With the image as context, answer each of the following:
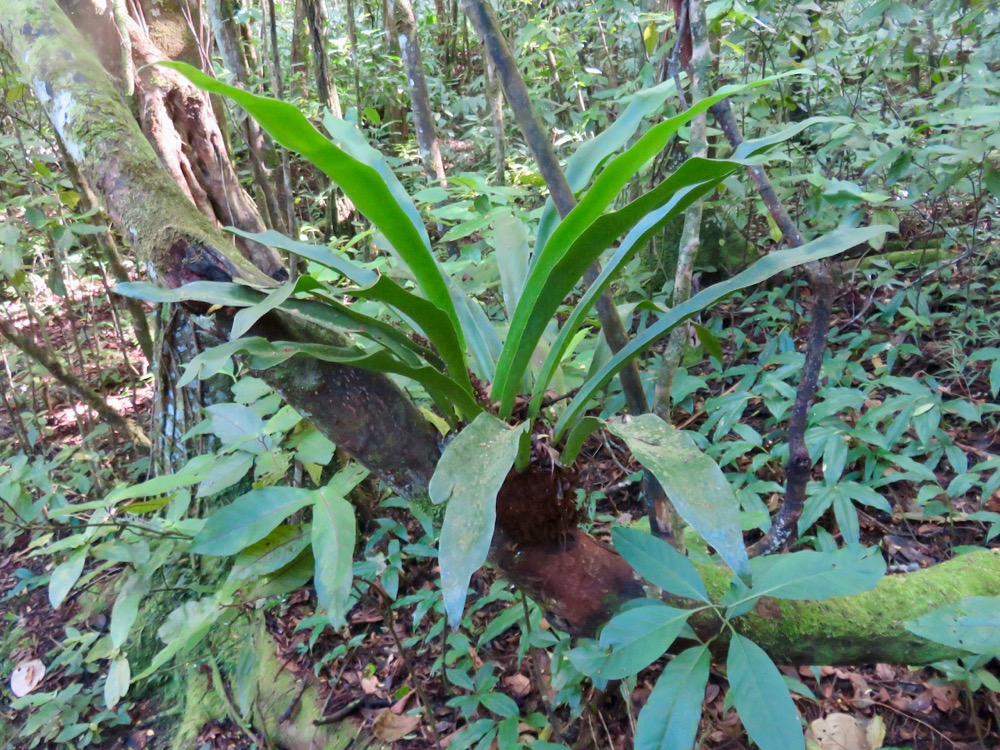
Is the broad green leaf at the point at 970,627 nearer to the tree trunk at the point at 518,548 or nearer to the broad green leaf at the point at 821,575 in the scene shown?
the broad green leaf at the point at 821,575

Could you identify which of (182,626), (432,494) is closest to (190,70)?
(432,494)

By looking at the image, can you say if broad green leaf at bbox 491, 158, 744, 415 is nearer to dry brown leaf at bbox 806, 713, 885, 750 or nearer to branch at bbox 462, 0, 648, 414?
branch at bbox 462, 0, 648, 414

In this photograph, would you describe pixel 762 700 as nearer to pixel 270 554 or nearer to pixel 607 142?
pixel 270 554

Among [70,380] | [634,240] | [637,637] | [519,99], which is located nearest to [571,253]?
[634,240]

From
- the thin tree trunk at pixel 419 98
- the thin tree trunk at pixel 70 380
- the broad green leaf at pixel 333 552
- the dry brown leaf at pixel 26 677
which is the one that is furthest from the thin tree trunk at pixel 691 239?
the thin tree trunk at pixel 70 380

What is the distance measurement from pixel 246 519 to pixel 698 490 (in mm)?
659

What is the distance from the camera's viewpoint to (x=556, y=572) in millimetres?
1086

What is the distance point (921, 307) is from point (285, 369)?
2487 millimetres

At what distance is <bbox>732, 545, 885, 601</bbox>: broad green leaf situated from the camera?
29.3 inches

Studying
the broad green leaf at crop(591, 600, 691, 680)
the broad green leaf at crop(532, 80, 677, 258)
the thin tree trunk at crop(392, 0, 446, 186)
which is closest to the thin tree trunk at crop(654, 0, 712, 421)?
the broad green leaf at crop(532, 80, 677, 258)

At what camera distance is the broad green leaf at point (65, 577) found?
43.1 inches

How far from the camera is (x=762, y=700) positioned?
691 millimetres

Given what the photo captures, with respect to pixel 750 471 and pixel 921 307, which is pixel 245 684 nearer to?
pixel 750 471

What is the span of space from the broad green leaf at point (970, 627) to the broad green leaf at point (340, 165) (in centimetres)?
83
